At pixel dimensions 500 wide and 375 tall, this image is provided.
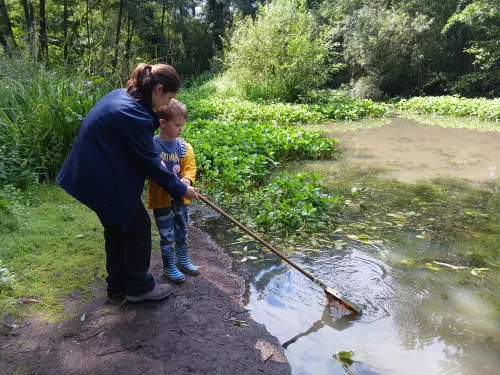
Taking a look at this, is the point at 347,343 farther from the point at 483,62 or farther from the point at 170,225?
the point at 483,62

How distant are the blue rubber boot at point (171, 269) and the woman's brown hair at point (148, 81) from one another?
127 centimetres

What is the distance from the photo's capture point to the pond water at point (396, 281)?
260cm

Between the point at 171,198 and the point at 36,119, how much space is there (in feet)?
9.62

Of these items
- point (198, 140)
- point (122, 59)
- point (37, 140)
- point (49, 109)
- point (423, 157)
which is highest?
point (122, 59)

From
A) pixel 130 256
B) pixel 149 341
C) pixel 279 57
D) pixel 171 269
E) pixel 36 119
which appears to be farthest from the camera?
pixel 279 57

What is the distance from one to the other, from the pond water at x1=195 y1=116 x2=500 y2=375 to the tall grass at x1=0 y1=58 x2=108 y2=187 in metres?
1.97

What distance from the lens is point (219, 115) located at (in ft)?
40.5

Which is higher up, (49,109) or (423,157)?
(49,109)

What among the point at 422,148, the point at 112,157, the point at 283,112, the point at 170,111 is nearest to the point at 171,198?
the point at 170,111

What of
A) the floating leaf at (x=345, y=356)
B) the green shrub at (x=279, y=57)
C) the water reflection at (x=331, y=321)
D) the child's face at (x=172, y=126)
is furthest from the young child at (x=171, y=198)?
the green shrub at (x=279, y=57)

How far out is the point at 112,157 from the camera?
7.64 ft

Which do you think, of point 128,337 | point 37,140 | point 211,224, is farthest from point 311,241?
point 37,140

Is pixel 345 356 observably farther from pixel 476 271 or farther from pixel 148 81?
pixel 148 81

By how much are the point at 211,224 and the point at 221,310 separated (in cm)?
193
